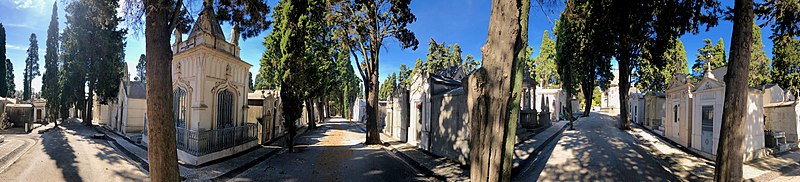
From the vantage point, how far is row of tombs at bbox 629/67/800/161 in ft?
33.6

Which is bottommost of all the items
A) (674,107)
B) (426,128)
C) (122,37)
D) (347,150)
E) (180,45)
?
(347,150)

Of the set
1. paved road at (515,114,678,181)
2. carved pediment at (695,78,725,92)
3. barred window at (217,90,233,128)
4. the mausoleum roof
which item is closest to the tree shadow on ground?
barred window at (217,90,233,128)

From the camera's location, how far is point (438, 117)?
13062 millimetres

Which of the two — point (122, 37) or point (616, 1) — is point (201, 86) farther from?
point (122, 37)

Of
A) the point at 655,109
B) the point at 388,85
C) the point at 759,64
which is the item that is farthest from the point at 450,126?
the point at 388,85

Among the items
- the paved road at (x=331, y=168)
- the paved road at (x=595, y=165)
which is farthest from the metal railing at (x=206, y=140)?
the paved road at (x=595, y=165)

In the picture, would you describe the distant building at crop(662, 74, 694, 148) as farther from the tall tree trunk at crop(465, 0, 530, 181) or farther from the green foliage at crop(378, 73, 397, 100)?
the green foliage at crop(378, 73, 397, 100)

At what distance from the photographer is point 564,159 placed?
9.52m

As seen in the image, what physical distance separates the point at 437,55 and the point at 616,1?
35078mm

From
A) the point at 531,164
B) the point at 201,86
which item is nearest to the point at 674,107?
the point at 531,164

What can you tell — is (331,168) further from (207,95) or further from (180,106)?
(180,106)

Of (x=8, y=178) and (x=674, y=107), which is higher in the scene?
(x=674, y=107)

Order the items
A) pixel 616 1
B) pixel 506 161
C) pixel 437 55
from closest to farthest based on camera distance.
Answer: pixel 506 161 → pixel 616 1 → pixel 437 55

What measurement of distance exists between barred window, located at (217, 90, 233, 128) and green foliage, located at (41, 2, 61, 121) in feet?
105
